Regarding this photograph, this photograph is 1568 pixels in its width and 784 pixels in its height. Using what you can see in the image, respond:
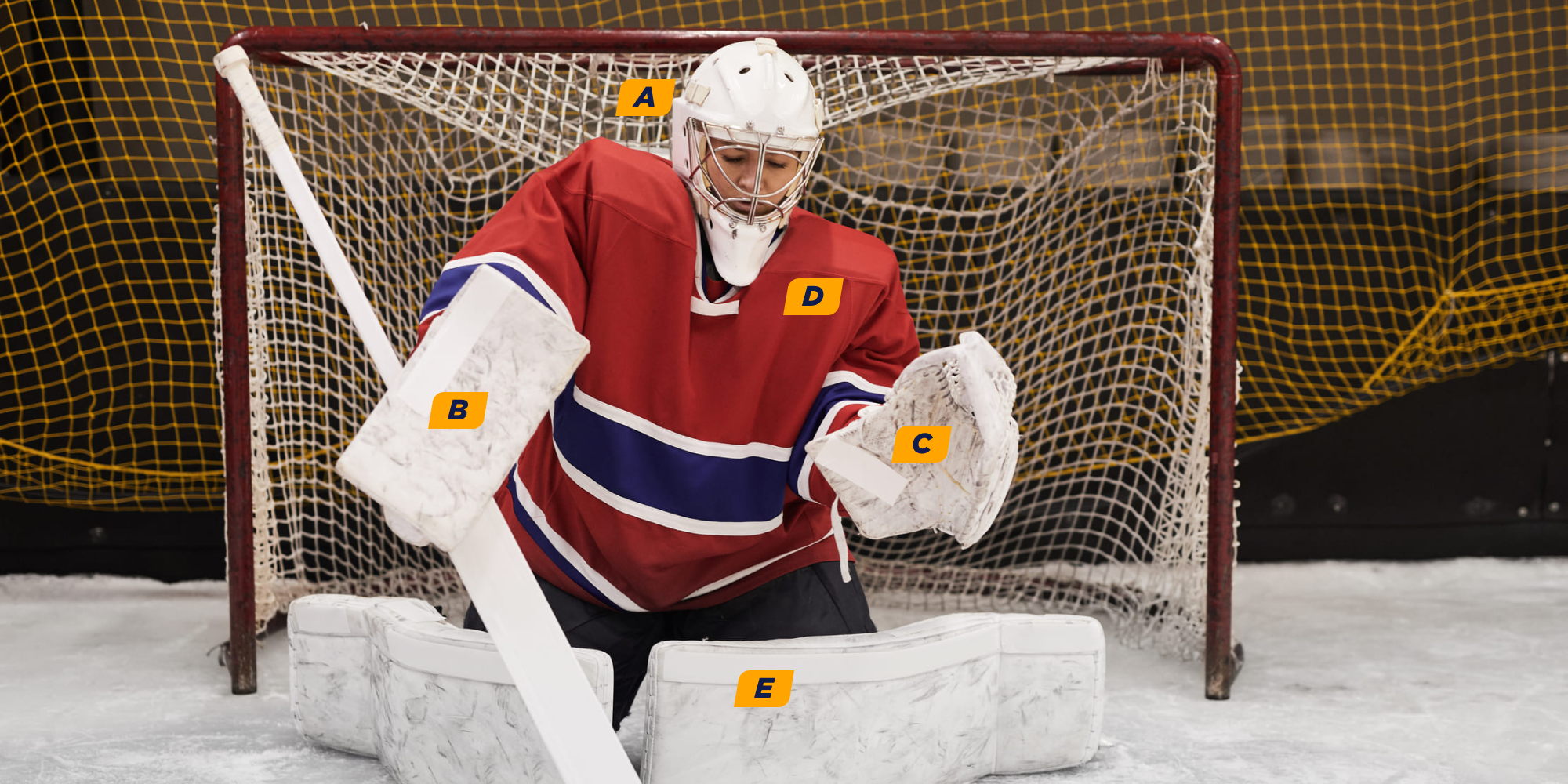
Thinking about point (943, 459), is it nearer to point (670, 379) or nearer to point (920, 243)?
point (670, 379)

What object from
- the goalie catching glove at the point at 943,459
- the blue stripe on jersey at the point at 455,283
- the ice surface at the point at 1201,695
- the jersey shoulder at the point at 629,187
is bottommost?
the ice surface at the point at 1201,695

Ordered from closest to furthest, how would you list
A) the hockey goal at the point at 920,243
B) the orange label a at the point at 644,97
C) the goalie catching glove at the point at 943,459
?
the goalie catching glove at the point at 943,459
the orange label a at the point at 644,97
the hockey goal at the point at 920,243

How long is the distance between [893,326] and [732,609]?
48cm

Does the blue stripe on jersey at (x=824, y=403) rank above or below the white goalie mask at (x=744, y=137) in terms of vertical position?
below

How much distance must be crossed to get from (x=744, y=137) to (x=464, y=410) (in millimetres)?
511

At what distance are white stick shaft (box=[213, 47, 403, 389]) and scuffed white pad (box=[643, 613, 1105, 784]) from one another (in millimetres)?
504

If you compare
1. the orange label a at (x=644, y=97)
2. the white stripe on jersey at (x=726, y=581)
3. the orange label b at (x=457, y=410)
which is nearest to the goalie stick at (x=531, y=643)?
the orange label b at (x=457, y=410)

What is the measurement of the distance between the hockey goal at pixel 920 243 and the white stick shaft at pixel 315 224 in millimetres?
524

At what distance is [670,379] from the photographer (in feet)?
5.21

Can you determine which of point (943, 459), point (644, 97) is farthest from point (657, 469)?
point (644, 97)

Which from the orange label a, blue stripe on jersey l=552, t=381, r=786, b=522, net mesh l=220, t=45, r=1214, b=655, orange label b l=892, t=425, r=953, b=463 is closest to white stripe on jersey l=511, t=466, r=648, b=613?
blue stripe on jersey l=552, t=381, r=786, b=522

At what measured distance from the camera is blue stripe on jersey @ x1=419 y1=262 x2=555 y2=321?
1.41 meters

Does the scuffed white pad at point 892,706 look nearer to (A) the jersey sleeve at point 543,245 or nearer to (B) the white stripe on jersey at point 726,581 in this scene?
(B) the white stripe on jersey at point 726,581

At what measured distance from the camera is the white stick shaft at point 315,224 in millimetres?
1373
